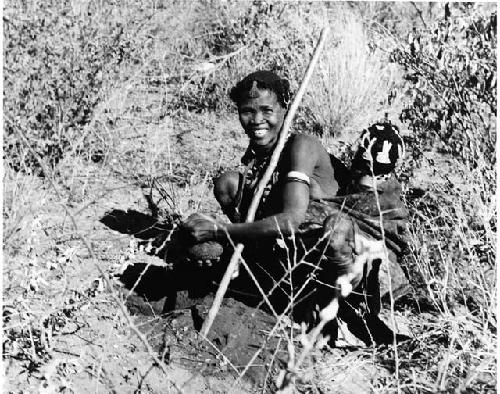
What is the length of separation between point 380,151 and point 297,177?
39cm

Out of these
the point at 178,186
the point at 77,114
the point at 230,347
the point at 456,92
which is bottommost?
the point at 230,347

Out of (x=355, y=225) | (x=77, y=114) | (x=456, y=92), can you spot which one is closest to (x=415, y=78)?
(x=456, y=92)

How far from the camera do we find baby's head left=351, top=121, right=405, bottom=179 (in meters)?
3.21

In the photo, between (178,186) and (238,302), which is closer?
(238,302)

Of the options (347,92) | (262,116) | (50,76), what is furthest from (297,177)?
(347,92)

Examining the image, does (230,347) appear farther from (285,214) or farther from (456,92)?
(456,92)

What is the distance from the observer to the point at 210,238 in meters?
3.27

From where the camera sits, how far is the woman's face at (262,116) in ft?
11.2

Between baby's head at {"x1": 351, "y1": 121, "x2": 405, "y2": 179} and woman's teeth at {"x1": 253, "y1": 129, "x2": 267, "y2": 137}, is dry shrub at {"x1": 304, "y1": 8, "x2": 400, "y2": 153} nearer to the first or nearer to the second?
woman's teeth at {"x1": 253, "y1": 129, "x2": 267, "y2": 137}

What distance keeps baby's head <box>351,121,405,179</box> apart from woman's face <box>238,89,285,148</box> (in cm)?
45

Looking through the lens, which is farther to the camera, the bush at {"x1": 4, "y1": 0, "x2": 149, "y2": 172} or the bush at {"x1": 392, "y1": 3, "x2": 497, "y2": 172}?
the bush at {"x1": 4, "y1": 0, "x2": 149, "y2": 172}

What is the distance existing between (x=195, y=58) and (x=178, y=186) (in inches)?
72.4

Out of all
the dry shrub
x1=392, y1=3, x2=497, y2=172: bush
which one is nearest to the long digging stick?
x1=392, y1=3, x2=497, y2=172: bush

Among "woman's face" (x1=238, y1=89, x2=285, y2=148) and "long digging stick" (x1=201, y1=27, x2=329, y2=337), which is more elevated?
"woman's face" (x1=238, y1=89, x2=285, y2=148)
